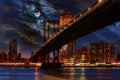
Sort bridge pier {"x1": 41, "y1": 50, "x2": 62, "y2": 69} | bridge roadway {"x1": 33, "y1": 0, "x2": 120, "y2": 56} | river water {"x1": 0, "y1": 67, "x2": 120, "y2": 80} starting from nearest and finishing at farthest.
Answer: bridge roadway {"x1": 33, "y1": 0, "x2": 120, "y2": 56} < river water {"x1": 0, "y1": 67, "x2": 120, "y2": 80} < bridge pier {"x1": 41, "y1": 50, "x2": 62, "y2": 69}

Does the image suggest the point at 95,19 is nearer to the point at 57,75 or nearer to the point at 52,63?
the point at 57,75

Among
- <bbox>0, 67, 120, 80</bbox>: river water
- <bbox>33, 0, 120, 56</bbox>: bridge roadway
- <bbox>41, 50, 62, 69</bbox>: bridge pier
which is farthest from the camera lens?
<bbox>41, 50, 62, 69</bbox>: bridge pier

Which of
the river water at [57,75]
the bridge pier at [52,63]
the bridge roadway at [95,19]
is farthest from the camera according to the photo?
the bridge pier at [52,63]

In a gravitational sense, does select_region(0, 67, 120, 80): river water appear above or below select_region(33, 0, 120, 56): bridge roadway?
below

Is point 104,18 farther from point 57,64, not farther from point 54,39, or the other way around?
point 57,64

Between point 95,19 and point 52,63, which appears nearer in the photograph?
point 95,19

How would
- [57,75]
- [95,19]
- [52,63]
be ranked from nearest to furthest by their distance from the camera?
[95,19] < [57,75] < [52,63]

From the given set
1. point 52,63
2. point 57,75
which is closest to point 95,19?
point 57,75

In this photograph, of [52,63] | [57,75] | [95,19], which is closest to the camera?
[95,19]

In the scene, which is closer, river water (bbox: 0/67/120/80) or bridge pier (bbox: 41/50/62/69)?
river water (bbox: 0/67/120/80)

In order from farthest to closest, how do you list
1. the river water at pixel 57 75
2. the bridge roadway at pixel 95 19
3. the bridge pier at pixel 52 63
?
the bridge pier at pixel 52 63 → the river water at pixel 57 75 → the bridge roadway at pixel 95 19

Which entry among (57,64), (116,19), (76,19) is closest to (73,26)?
(76,19)

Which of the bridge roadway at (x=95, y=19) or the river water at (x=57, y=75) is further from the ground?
the bridge roadway at (x=95, y=19)

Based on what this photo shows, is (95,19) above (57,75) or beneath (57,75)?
above
